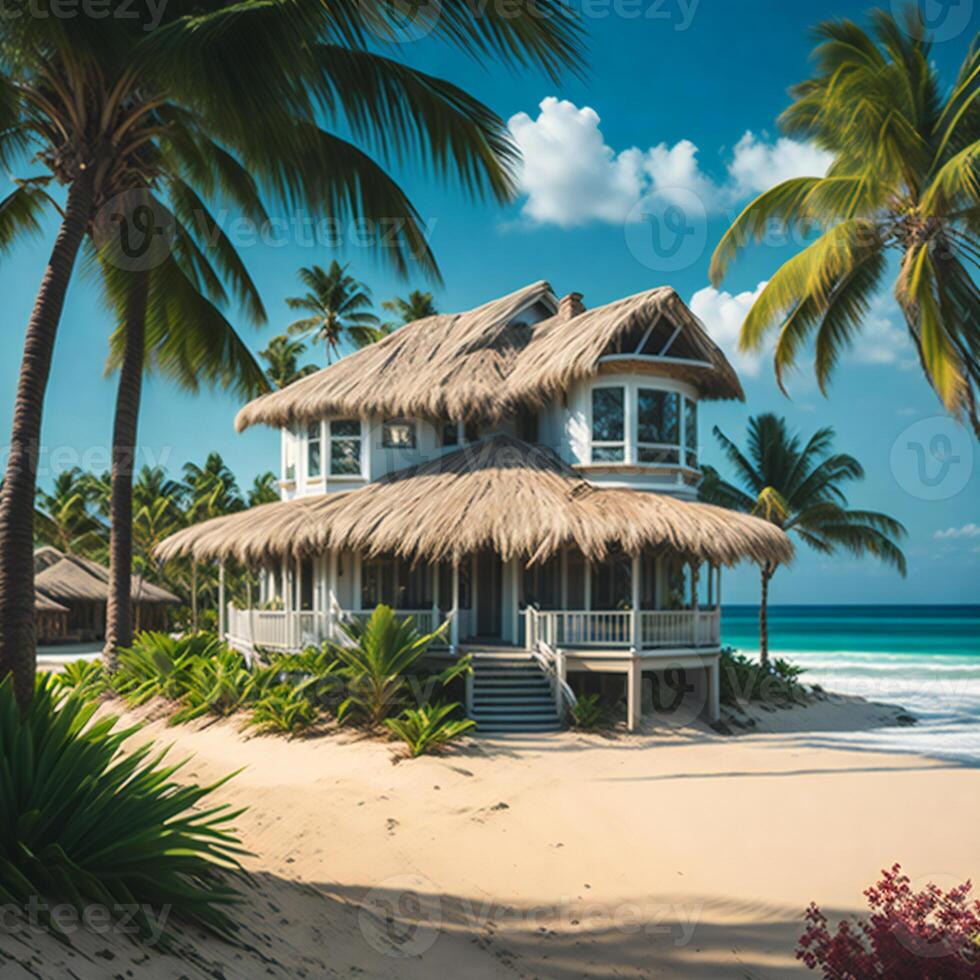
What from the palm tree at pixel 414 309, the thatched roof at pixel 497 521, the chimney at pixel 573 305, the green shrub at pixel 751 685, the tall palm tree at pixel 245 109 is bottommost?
the green shrub at pixel 751 685

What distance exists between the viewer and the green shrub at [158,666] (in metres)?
15.6

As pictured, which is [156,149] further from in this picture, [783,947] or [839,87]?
[783,947]

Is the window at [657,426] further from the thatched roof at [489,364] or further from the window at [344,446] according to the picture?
the window at [344,446]

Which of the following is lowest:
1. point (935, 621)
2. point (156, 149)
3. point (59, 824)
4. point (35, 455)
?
point (935, 621)

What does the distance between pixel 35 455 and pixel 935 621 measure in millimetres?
89970

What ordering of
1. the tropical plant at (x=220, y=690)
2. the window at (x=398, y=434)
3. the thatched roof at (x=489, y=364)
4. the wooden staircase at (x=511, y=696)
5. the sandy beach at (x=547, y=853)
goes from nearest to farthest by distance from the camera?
the sandy beach at (x=547, y=853)
the wooden staircase at (x=511, y=696)
the tropical plant at (x=220, y=690)
the thatched roof at (x=489, y=364)
the window at (x=398, y=434)

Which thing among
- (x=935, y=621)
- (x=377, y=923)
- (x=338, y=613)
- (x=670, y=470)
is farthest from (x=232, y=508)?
(x=935, y=621)

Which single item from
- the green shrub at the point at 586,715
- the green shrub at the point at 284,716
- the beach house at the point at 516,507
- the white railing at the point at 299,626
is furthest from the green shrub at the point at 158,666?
the green shrub at the point at 586,715

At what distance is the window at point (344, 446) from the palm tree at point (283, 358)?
19.3 metres

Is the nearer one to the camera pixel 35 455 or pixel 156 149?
pixel 35 455

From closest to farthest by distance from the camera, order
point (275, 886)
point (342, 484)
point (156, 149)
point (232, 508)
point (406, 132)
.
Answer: point (275, 886) → point (406, 132) → point (156, 149) → point (342, 484) → point (232, 508)

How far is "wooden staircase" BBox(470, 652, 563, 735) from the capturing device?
13953 mm

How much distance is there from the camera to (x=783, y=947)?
19.9 ft

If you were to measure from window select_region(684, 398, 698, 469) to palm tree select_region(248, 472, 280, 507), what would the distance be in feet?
87.6
